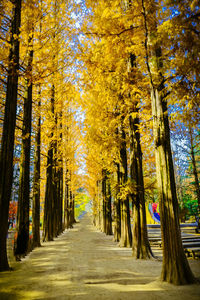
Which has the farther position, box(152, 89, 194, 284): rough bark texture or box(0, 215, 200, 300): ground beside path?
box(152, 89, 194, 284): rough bark texture

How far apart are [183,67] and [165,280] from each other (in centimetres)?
409

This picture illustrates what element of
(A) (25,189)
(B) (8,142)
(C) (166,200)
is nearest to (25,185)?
(A) (25,189)

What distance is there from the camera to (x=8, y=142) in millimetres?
5289

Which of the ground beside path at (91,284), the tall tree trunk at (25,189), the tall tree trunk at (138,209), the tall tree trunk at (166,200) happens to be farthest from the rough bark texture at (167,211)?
the tall tree trunk at (25,189)

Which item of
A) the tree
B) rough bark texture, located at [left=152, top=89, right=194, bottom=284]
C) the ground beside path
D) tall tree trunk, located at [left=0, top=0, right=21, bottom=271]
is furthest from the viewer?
the tree

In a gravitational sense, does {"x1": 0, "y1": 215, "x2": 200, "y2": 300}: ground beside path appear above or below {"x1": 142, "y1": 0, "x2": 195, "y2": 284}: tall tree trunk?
below

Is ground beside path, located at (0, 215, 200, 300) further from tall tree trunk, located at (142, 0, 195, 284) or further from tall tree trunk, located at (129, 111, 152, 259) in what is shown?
tall tree trunk, located at (129, 111, 152, 259)

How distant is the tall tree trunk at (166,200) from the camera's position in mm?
3734

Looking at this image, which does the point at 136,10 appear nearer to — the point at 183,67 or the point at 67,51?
the point at 183,67

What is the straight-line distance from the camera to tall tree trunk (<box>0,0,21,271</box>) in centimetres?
489

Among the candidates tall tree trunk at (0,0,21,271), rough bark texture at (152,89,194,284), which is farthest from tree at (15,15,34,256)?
rough bark texture at (152,89,194,284)

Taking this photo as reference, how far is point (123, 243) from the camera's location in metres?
9.20

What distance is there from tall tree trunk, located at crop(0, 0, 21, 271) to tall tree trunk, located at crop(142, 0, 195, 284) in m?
3.86

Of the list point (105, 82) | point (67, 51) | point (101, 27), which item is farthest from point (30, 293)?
point (67, 51)
